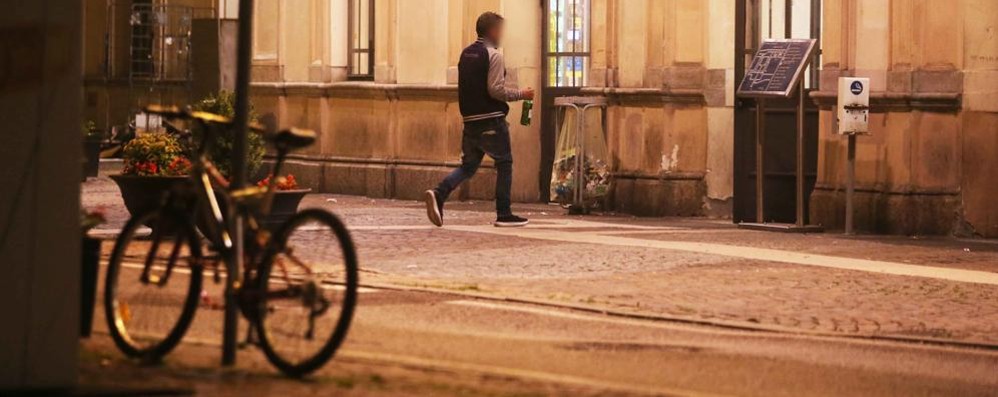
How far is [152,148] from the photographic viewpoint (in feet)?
53.2

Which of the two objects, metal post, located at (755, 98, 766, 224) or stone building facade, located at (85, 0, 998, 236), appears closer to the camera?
stone building facade, located at (85, 0, 998, 236)

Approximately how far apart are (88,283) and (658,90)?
11.8 metres

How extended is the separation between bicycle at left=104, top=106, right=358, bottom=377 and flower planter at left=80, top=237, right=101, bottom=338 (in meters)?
0.49

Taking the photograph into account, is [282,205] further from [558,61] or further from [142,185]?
[558,61]

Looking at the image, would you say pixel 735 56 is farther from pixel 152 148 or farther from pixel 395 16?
pixel 152 148

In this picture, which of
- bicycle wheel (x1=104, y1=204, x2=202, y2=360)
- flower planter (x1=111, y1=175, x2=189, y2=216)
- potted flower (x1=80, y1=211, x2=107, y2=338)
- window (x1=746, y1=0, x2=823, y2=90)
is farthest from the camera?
window (x1=746, y1=0, x2=823, y2=90)

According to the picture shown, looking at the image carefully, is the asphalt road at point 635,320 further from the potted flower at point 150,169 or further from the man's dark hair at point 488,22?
the man's dark hair at point 488,22

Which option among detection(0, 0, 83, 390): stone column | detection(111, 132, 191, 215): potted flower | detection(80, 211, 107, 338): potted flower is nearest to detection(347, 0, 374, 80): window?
detection(111, 132, 191, 215): potted flower

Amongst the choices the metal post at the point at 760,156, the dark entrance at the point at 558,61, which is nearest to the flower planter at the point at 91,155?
the dark entrance at the point at 558,61

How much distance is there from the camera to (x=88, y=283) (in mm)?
10414

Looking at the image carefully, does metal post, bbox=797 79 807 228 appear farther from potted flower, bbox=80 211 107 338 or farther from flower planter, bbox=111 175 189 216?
potted flower, bbox=80 211 107 338

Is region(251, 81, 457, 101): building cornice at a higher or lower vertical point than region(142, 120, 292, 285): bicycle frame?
higher

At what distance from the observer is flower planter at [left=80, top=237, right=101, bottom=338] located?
33.7 feet

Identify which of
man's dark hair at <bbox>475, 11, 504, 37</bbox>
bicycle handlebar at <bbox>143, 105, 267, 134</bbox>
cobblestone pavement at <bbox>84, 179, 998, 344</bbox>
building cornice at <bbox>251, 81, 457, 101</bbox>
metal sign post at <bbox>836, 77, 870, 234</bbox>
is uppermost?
man's dark hair at <bbox>475, 11, 504, 37</bbox>
